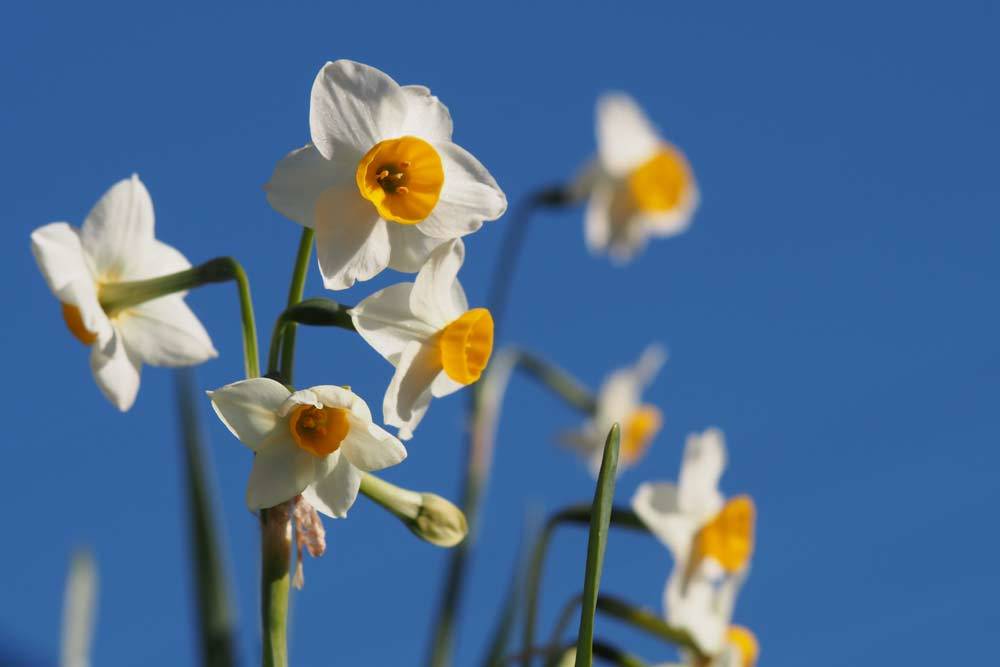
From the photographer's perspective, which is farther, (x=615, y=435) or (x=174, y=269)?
(x=174, y=269)

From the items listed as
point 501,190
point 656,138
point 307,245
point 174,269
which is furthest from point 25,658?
point 656,138

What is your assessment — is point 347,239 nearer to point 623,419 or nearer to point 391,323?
point 391,323

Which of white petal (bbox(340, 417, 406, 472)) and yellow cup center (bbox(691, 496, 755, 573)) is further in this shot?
yellow cup center (bbox(691, 496, 755, 573))

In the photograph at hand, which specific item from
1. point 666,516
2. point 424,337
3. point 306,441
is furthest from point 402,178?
point 666,516

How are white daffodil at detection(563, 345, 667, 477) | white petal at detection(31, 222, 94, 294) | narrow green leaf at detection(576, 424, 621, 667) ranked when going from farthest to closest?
white daffodil at detection(563, 345, 667, 477) → white petal at detection(31, 222, 94, 294) → narrow green leaf at detection(576, 424, 621, 667)

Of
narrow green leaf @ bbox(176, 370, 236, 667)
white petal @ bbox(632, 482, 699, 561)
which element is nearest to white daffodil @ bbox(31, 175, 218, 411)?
narrow green leaf @ bbox(176, 370, 236, 667)

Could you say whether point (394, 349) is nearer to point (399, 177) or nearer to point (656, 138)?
point (399, 177)

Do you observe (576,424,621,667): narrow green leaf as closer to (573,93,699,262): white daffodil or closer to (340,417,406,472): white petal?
(340,417,406,472): white petal

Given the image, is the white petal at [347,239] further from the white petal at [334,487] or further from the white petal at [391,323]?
the white petal at [334,487]
